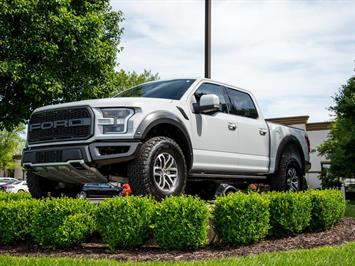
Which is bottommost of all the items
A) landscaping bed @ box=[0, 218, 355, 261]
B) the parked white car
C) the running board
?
the parked white car

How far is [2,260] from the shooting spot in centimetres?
582

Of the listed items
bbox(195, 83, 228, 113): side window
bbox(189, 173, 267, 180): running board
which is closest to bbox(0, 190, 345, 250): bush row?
bbox(189, 173, 267, 180): running board

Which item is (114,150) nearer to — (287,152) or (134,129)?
(134,129)

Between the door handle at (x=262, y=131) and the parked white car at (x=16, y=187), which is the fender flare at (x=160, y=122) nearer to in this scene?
the door handle at (x=262, y=131)

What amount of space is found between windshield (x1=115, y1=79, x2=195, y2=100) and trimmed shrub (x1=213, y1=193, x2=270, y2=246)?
1830mm

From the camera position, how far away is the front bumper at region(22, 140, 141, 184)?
6574 mm

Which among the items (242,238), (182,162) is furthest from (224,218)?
(182,162)

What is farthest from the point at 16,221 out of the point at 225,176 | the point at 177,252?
the point at 225,176

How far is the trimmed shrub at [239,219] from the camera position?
263 inches

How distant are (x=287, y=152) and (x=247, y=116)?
53.9 inches

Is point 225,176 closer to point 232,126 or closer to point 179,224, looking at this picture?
point 232,126

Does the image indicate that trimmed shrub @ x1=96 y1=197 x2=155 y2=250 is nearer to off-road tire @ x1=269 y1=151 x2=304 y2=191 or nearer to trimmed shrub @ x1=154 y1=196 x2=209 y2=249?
trimmed shrub @ x1=154 y1=196 x2=209 y2=249

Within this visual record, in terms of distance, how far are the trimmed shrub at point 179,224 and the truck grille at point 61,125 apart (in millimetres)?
1370

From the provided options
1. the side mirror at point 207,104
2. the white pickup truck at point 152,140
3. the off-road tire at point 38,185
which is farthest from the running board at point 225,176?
the off-road tire at point 38,185
